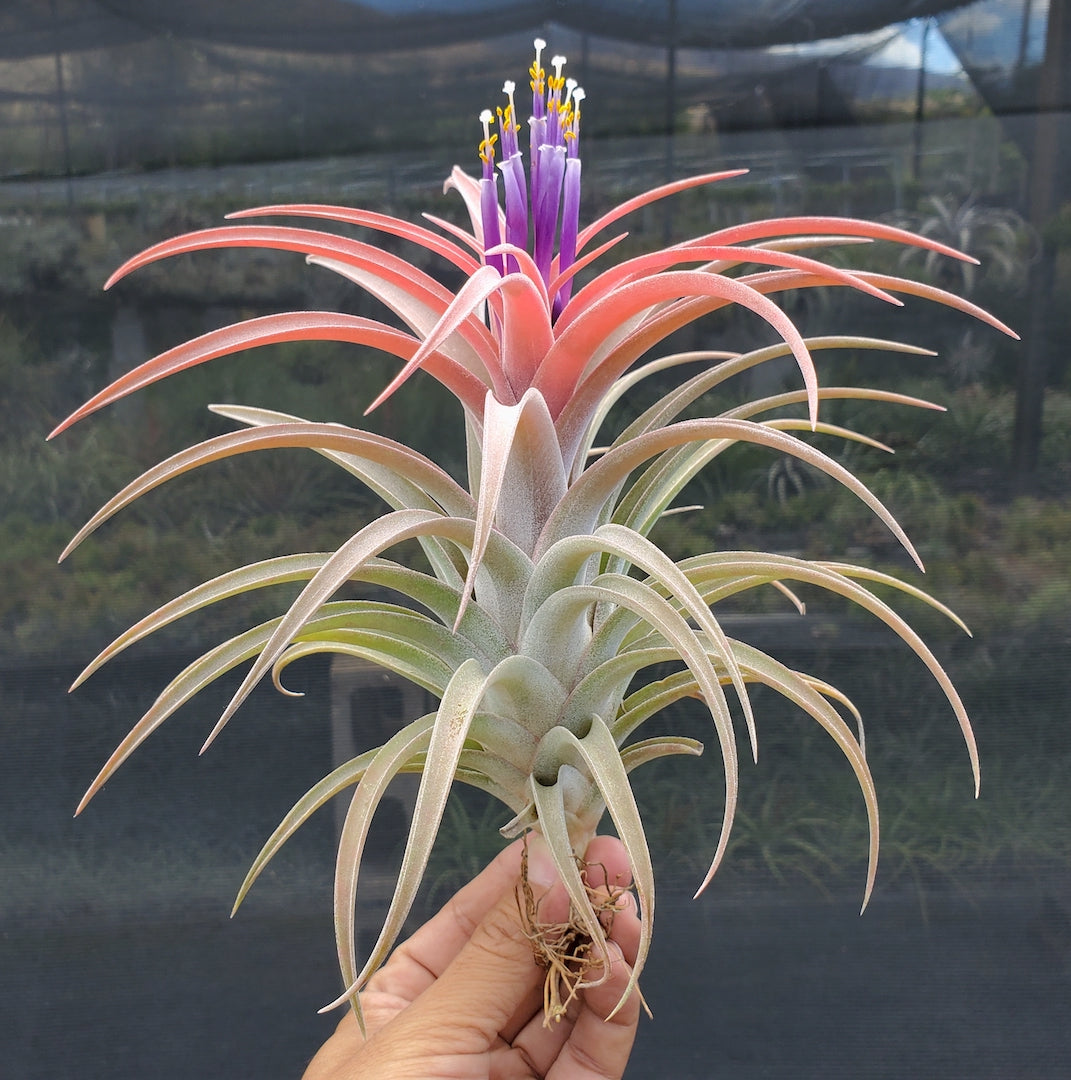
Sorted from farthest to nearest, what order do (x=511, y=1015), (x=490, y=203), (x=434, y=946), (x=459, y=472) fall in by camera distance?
(x=459, y=472)
(x=434, y=946)
(x=511, y=1015)
(x=490, y=203)

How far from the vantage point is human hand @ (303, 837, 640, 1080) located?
0.66m

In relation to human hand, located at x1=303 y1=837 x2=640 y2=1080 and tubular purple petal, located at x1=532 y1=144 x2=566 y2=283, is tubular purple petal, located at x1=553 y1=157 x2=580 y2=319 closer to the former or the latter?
tubular purple petal, located at x1=532 y1=144 x2=566 y2=283

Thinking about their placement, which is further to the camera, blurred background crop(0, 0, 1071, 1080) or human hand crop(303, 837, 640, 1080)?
blurred background crop(0, 0, 1071, 1080)

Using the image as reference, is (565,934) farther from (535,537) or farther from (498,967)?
(535,537)

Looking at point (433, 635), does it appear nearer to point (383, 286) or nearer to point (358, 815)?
point (358, 815)

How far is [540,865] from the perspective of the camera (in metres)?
0.68

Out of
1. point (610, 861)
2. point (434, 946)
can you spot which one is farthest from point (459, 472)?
point (610, 861)

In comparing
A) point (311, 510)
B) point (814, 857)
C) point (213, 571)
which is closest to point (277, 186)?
point (311, 510)

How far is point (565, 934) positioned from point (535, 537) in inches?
12.1

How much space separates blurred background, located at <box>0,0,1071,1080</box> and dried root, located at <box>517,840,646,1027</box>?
0.82 meters

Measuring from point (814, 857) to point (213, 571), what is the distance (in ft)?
3.72

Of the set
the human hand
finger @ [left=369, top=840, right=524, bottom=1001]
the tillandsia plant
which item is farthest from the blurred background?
the tillandsia plant

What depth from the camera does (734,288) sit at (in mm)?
459

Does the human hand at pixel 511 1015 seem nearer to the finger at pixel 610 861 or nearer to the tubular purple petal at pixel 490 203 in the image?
the finger at pixel 610 861
